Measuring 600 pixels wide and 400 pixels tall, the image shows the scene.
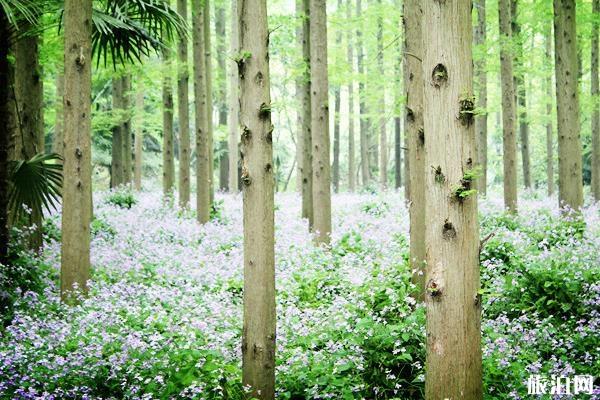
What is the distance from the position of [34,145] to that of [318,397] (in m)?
8.26

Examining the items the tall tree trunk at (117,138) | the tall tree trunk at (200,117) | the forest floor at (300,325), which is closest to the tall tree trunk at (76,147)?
the forest floor at (300,325)

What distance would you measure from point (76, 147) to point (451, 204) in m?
5.60

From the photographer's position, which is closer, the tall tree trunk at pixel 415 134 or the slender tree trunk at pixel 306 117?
the tall tree trunk at pixel 415 134

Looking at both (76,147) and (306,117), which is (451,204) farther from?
(306,117)

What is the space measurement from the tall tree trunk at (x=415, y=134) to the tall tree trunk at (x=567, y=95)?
6.41 meters

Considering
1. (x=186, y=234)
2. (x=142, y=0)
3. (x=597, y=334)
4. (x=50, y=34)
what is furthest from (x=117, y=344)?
(x=50, y=34)

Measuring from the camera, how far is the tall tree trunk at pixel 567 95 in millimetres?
11859

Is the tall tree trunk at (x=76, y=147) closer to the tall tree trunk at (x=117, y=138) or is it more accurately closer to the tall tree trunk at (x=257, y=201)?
the tall tree trunk at (x=257, y=201)

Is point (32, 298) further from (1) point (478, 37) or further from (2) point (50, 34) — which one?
(1) point (478, 37)

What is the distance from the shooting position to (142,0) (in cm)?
884

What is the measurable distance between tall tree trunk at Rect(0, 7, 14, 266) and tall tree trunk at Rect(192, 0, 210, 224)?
6.30 metres

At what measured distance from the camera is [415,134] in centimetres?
687

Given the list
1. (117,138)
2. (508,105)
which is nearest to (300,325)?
(508,105)

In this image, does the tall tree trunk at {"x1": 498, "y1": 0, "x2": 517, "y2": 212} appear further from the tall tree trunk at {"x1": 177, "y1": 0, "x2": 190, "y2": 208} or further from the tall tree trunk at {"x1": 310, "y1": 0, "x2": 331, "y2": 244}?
the tall tree trunk at {"x1": 177, "y1": 0, "x2": 190, "y2": 208}
